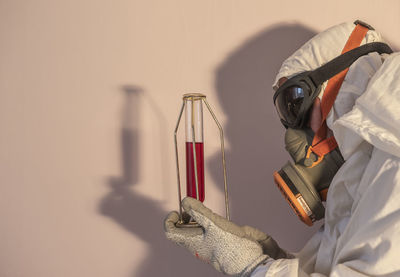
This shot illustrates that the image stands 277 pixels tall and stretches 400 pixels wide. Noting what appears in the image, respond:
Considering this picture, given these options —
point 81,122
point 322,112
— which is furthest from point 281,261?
point 81,122

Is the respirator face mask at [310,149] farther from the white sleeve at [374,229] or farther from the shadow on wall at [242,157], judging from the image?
the shadow on wall at [242,157]

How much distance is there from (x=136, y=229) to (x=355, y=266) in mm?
859

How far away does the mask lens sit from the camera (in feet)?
3.58

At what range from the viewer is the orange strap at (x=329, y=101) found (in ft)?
3.44

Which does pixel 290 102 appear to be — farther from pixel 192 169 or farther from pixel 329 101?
pixel 192 169

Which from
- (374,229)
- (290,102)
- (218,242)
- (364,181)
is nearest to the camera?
(374,229)

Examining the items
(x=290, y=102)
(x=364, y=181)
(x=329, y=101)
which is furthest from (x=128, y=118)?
(x=364, y=181)

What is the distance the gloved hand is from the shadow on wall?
0.35 meters

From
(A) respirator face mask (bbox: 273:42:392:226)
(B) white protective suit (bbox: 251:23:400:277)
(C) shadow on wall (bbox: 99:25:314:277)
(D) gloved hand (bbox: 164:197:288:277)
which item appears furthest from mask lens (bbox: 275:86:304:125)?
(D) gloved hand (bbox: 164:197:288:277)

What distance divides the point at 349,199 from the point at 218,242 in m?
0.35

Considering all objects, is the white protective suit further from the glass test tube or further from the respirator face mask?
the glass test tube

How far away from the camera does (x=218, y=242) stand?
39.1 inches

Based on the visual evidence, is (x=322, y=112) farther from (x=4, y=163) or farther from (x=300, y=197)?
(x=4, y=163)

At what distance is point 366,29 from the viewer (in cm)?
→ 110
